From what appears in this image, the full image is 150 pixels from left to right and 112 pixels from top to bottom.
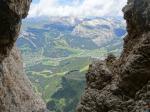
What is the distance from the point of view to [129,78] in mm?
16594

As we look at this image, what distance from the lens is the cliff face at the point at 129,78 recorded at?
628 inches

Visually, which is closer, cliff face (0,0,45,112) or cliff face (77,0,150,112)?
cliff face (77,0,150,112)

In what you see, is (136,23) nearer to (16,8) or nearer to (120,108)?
(120,108)

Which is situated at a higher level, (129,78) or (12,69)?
(129,78)

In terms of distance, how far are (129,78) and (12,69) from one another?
23.5 m

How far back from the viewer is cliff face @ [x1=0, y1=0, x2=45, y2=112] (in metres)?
24.4

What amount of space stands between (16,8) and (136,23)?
29.3ft

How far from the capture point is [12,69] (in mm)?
38344

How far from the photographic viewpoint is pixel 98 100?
58.7 ft

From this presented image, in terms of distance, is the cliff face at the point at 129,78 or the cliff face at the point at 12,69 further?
the cliff face at the point at 12,69

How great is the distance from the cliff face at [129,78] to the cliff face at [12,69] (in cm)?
728

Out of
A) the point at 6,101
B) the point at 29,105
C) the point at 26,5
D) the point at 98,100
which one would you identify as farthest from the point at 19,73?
the point at 98,100

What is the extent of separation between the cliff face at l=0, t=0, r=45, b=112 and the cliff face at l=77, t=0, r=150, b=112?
728 centimetres

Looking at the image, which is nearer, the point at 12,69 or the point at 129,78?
the point at 129,78
